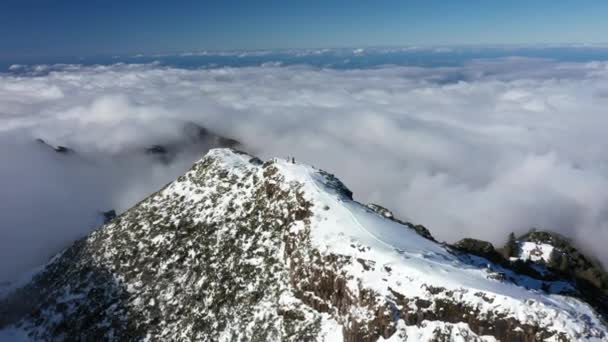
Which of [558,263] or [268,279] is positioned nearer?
[268,279]

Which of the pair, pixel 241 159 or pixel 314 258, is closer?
pixel 314 258

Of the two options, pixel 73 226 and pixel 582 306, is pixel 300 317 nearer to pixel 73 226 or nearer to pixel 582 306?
pixel 582 306

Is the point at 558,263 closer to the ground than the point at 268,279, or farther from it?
closer to the ground

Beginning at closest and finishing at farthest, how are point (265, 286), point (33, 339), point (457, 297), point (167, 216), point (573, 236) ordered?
point (457, 297) < point (265, 286) < point (33, 339) < point (167, 216) < point (573, 236)

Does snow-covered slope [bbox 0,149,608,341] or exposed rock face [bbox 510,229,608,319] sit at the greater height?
snow-covered slope [bbox 0,149,608,341]

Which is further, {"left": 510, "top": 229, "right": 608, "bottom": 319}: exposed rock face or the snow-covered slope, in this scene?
{"left": 510, "top": 229, "right": 608, "bottom": 319}: exposed rock face

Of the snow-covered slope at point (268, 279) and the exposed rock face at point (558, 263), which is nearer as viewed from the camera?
the snow-covered slope at point (268, 279)

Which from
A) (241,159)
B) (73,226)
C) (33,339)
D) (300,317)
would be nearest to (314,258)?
(300,317)

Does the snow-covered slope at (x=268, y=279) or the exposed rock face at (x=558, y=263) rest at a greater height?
the snow-covered slope at (x=268, y=279)
